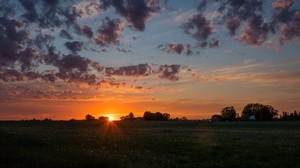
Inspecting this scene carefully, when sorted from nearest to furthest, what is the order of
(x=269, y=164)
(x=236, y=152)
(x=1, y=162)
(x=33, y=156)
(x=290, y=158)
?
(x=1, y=162)
(x=33, y=156)
(x=269, y=164)
(x=290, y=158)
(x=236, y=152)

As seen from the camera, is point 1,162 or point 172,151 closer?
point 1,162

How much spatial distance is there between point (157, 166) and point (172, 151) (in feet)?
29.0

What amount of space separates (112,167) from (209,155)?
10.3m

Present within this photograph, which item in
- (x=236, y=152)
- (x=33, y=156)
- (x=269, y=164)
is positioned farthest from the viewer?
(x=236, y=152)

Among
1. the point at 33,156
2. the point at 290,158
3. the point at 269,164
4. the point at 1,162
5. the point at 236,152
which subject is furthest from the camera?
the point at 236,152

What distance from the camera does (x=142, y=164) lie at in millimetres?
23578

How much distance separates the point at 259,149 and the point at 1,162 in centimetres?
2013

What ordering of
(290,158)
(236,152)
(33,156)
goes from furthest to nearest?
(236,152) → (290,158) → (33,156)

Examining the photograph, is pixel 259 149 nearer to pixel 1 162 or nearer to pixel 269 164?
pixel 269 164

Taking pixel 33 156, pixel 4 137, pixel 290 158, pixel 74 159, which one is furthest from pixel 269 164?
pixel 4 137

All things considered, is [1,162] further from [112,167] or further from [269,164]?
[269,164]

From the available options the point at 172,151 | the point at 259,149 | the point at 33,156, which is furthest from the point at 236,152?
the point at 33,156

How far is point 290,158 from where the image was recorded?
2764 cm

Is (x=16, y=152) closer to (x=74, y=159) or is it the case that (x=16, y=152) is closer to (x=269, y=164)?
(x=74, y=159)
